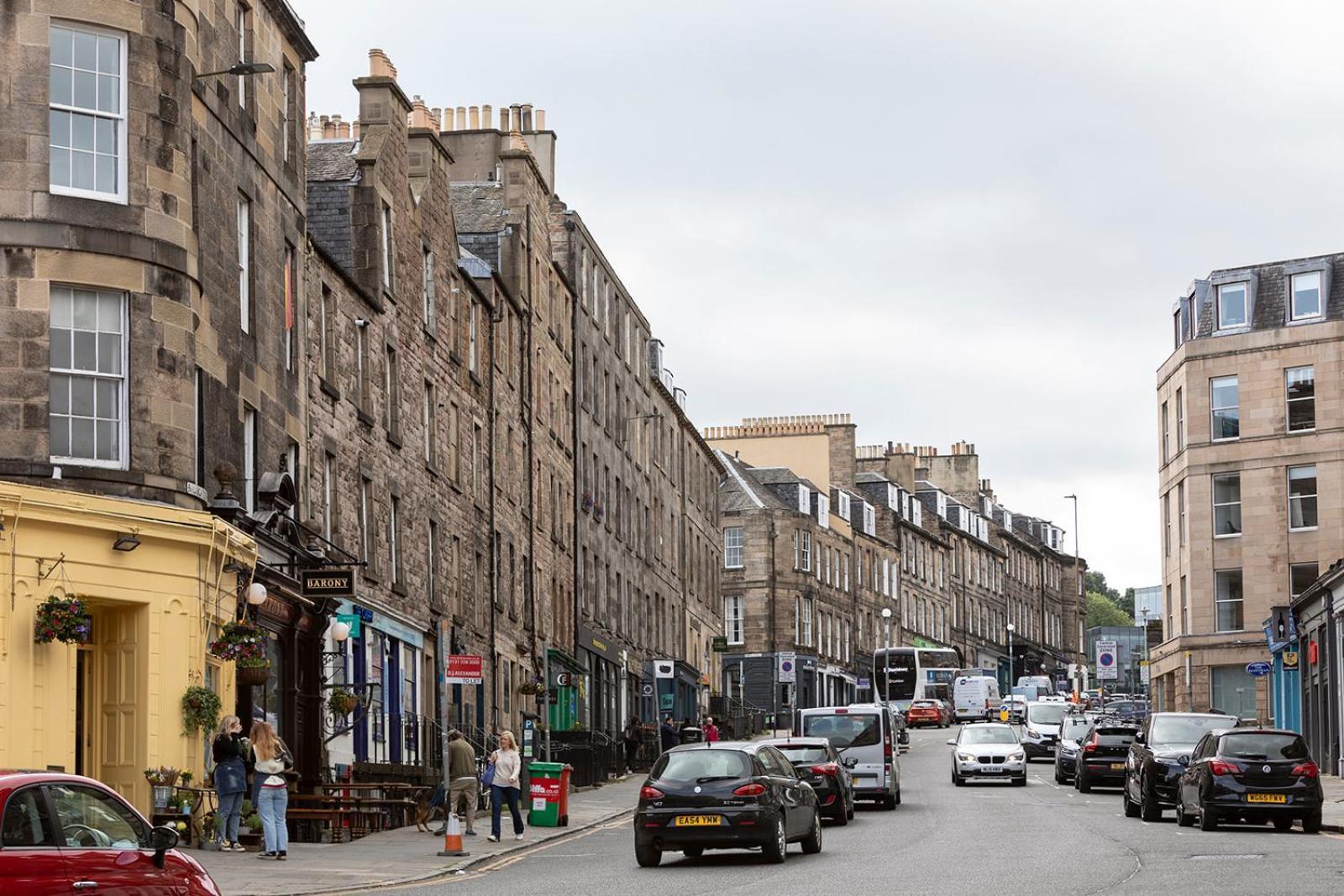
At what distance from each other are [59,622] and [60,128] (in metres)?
5.93

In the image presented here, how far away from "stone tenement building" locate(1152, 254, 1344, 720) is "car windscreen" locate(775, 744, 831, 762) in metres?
33.4

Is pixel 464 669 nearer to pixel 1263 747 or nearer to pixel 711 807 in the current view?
pixel 711 807

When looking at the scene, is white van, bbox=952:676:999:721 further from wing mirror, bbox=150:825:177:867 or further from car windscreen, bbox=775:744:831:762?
wing mirror, bbox=150:825:177:867

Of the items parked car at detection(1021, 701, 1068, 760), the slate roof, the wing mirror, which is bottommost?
parked car at detection(1021, 701, 1068, 760)

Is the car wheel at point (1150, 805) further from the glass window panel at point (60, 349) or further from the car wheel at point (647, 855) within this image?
the glass window panel at point (60, 349)

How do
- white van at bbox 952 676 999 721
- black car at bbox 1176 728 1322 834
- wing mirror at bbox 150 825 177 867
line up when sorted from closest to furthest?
1. wing mirror at bbox 150 825 177 867
2. black car at bbox 1176 728 1322 834
3. white van at bbox 952 676 999 721

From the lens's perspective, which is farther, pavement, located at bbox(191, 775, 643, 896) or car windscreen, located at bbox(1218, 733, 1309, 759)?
car windscreen, located at bbox(1218, 733, 1309, 759)

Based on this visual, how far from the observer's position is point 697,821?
23125mm

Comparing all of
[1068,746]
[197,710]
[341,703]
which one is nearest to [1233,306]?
[1068,746]

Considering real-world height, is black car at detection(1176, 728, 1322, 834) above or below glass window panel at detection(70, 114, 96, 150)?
below

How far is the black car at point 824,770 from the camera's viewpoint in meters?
30.9

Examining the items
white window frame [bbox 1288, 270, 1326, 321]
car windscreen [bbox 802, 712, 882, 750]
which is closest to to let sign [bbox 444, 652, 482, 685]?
car windscreen [bbox 802, 712, 882, 750]

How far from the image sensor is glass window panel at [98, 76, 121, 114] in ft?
79.8

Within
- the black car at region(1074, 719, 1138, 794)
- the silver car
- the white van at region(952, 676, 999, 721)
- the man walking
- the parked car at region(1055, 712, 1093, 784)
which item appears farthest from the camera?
the white van at region(952, 676, 999, 721)
